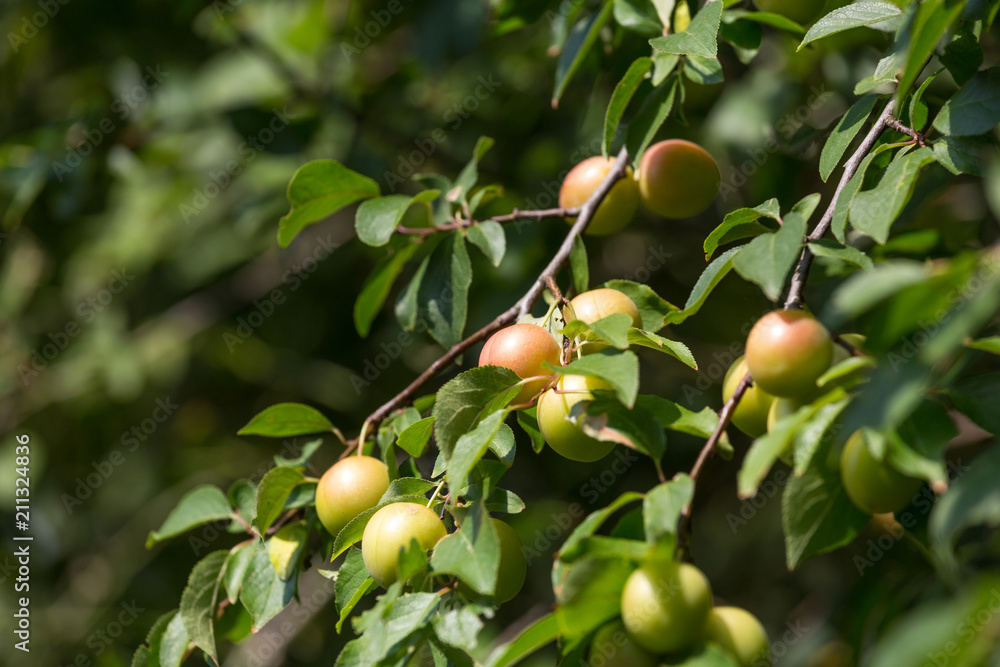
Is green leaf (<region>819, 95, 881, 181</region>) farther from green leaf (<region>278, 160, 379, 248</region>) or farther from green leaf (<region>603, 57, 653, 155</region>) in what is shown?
green leaf (<region>278, 160, 379, 248</region>)

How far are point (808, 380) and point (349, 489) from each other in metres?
0.55

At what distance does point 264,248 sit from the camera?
2514 mm

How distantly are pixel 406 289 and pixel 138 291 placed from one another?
1.78 m

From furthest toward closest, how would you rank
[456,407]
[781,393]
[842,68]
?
[842,68]
[456,407]
[781,393]

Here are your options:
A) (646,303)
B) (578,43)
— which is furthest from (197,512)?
(578,43)

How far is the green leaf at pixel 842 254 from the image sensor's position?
0.75 meters

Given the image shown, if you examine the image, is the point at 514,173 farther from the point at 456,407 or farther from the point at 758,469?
the point at 758,469

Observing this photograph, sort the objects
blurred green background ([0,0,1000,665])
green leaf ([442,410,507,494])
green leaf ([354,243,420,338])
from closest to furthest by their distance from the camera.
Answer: green leaf ([442,410,507,494]) < green leaf ([354,243,420,338]) < blurred green background ([0,0,1000,665])

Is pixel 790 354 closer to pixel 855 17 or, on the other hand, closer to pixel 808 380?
pixel 808 380

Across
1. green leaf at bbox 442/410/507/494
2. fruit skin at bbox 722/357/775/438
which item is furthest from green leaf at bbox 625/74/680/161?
green leaf at bbox 442/410/507/494

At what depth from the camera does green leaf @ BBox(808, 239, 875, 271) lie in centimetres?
75

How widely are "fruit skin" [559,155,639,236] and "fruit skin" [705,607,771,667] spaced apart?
0.68 m

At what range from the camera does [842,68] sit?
1.65 m

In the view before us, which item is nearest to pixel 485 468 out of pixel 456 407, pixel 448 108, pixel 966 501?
pixel 456 407
